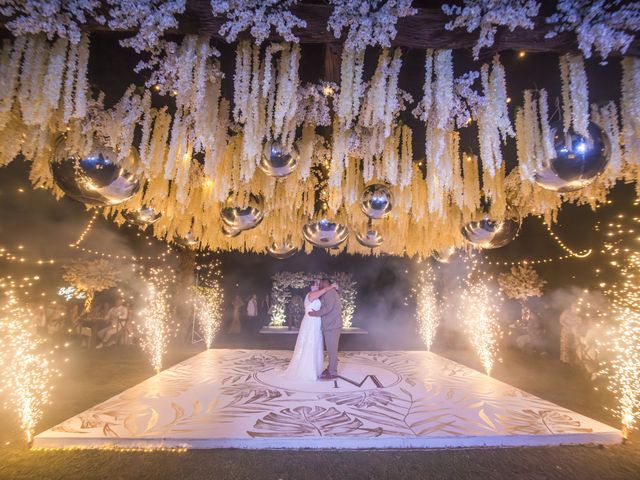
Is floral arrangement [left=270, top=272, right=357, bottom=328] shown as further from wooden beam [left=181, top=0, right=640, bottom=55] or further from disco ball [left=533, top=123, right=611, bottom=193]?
wooden beam [left=181, top=0, right=640, bottom=55]

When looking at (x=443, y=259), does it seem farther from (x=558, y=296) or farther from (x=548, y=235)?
(x=558, y=296)

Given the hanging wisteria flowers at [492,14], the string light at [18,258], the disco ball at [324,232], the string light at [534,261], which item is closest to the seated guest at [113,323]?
the string light at [18,258]

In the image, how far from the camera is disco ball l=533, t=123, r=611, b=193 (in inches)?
81.7

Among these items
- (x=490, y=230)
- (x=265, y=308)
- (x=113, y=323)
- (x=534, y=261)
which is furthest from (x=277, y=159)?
(x=265, y=308)

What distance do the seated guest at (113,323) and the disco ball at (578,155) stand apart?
880cm

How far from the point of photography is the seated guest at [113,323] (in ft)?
25.0

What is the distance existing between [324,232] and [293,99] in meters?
2.49

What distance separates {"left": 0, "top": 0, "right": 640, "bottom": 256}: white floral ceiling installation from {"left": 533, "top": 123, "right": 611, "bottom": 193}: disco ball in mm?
45

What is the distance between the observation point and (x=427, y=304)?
11.1 meters

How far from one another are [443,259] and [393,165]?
3.90 m

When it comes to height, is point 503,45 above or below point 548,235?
above

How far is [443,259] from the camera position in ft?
21.4

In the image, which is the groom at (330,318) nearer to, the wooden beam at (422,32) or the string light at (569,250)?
the string light at (569,250)

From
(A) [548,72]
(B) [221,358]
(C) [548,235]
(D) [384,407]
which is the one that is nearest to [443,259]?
(C) [548,235]
